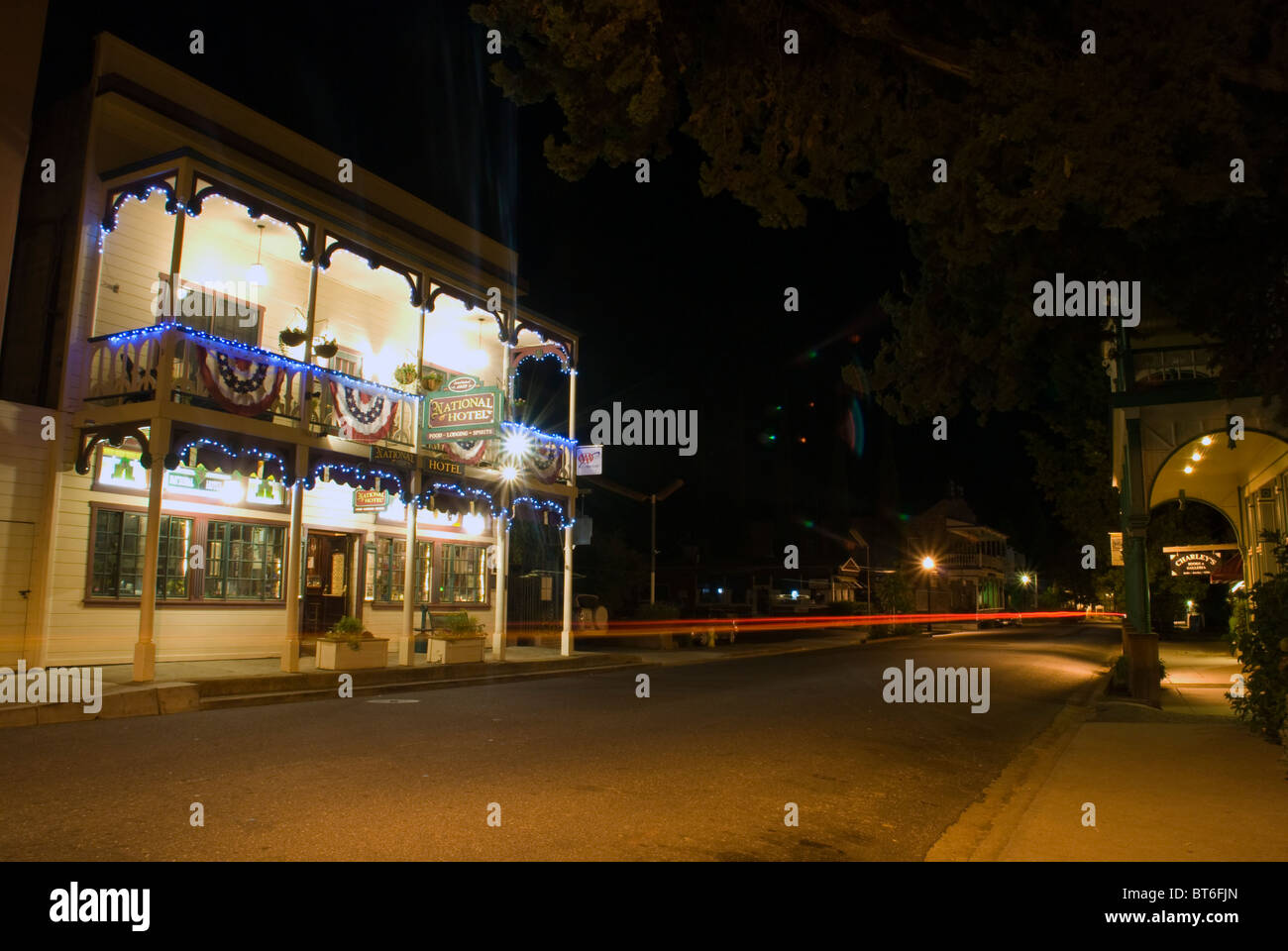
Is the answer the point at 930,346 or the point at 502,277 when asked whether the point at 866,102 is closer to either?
the point at 930,346

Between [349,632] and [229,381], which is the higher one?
[229,381]

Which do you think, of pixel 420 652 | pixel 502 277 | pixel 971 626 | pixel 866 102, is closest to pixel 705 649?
pixel 420 652

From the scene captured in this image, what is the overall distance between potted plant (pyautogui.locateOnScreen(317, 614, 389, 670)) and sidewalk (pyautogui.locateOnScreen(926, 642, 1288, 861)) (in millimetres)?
10123

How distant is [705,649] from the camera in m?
28.0

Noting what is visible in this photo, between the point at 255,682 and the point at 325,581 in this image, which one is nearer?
the point at 255,682

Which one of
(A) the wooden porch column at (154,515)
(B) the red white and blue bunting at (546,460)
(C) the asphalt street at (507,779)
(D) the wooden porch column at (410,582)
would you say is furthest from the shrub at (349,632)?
(B) the red white and blue bunting at (546,460)

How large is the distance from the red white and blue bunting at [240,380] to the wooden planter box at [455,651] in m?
5.34

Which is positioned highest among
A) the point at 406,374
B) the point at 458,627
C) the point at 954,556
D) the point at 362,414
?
the point at 406,374

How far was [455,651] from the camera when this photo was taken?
16969 mm

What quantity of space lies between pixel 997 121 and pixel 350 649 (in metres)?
12.0

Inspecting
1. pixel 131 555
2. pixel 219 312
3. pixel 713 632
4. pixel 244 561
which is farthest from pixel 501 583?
pixel 713 632

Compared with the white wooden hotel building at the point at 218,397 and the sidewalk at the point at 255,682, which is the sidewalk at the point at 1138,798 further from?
the white wooden hotel building at the point at 218,397

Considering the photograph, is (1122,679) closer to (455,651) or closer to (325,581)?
(455,651)

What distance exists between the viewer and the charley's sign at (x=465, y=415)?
16328mm
